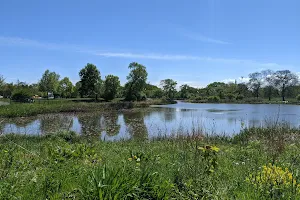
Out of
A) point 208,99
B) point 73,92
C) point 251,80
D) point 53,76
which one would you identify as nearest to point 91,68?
point 53,76

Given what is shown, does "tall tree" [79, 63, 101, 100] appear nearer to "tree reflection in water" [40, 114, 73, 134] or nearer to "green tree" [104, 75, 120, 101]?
"green tree" [104, 75, 120, 101]

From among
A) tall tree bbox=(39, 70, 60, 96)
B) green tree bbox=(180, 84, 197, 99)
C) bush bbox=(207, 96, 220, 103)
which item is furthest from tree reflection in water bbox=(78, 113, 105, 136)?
green tree bbox=(180, 84, 197, 99)

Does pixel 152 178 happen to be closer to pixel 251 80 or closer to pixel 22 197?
pixel 22 197

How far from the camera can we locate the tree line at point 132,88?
58.1 meters

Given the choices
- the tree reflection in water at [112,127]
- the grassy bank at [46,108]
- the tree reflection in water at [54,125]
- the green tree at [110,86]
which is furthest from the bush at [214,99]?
the tree reflection in water at [54,125]

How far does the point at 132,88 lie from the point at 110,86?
5.81 metres

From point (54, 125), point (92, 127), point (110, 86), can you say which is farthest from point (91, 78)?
point (92, 127)

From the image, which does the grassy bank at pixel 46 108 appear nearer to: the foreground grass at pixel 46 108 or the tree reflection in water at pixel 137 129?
the foreground grass at pixel 46 108

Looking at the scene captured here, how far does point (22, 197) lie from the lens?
101 inches

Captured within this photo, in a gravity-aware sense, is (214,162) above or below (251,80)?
below

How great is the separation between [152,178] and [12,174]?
196 cm

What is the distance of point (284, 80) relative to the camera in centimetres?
7706

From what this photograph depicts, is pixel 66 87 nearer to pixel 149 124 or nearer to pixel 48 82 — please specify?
pixel 48 82

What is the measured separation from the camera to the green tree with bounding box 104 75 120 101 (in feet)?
187
